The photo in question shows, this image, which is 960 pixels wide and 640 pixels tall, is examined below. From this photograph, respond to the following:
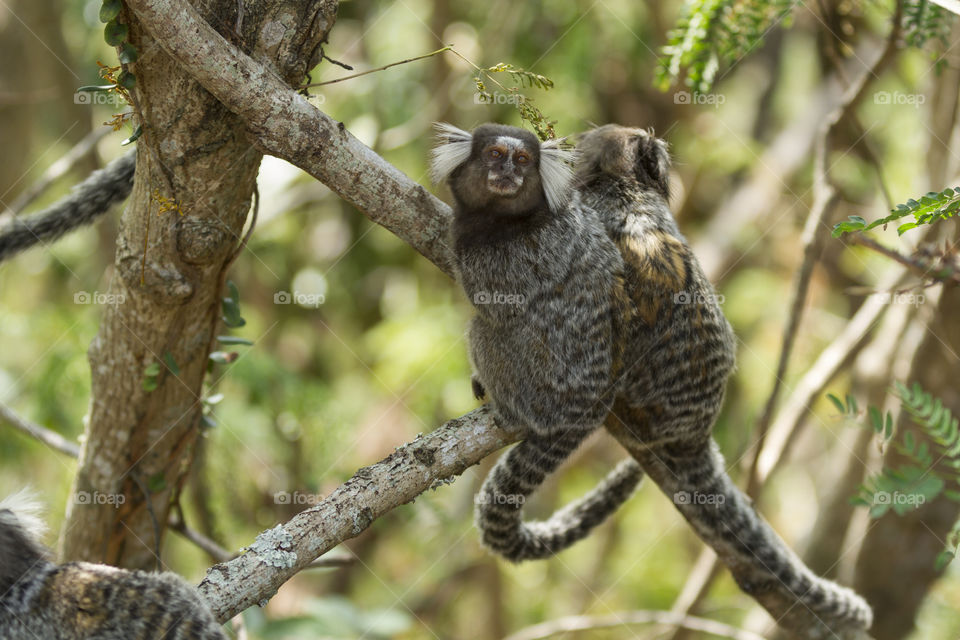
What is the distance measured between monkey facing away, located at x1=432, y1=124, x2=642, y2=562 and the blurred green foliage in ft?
6.81

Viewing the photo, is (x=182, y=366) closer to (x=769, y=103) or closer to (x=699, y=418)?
(x=699, y=418)

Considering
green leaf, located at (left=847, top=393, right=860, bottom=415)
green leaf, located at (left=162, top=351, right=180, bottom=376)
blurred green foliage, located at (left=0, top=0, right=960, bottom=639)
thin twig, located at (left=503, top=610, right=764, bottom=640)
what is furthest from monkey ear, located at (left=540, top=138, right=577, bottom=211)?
thin twig, located at (left=503, top=610, right=764, bottom=640)

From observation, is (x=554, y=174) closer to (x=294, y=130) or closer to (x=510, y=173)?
(x=510, y=173)

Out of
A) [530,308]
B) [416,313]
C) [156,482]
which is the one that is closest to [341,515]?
[530,308]

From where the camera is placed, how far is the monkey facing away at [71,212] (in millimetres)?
3600

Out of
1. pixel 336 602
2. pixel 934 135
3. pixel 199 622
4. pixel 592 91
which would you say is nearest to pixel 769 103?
pixel 592 91

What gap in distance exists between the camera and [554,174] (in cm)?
→ 363

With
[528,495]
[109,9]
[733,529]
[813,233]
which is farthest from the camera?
[813,233]

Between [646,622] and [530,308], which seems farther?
[646,622]

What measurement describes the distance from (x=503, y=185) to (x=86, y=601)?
218cm

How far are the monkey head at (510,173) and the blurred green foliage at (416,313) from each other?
1978mm

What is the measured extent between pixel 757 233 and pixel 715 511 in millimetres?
4441

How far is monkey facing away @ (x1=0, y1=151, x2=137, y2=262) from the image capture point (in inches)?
142

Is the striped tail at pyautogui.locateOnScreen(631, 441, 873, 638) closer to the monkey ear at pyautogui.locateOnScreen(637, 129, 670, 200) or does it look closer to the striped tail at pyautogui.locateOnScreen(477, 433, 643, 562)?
the striped tail at pyautogui.locateOnScreen(477, 433, 643, 562)
